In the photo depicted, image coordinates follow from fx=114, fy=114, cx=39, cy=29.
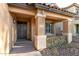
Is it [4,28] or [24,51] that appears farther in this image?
[24,51]

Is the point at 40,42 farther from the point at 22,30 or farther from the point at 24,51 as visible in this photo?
the point at 22,30

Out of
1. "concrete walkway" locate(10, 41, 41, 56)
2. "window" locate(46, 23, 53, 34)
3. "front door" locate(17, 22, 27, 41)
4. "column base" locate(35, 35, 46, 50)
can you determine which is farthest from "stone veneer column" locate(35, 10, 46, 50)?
"window" locate(46, 23, 53, 34)

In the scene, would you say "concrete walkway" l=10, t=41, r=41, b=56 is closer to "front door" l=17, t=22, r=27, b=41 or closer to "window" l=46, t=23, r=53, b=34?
"front door" l=17, t=22, r=27, b=41

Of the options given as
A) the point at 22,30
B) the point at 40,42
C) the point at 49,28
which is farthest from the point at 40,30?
the point at 49,28

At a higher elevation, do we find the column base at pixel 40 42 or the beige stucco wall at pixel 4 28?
the beige stucco wall at pixel 4 28

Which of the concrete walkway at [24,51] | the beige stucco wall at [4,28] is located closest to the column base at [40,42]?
the concrete walkway at [24,51]

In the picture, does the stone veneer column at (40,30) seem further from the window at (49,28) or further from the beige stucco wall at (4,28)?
the window at (49,28)

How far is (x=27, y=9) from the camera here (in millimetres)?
8180

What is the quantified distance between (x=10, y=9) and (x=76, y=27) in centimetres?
1871

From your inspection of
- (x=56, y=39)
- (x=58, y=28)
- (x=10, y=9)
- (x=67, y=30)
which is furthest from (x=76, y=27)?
(x=10, y=9)

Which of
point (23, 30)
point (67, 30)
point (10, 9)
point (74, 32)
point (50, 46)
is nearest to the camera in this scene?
point (10, 9)

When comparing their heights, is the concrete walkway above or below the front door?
below

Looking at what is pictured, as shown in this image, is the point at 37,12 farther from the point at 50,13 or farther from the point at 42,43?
the point at 42,43

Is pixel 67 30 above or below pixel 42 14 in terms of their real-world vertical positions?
below
